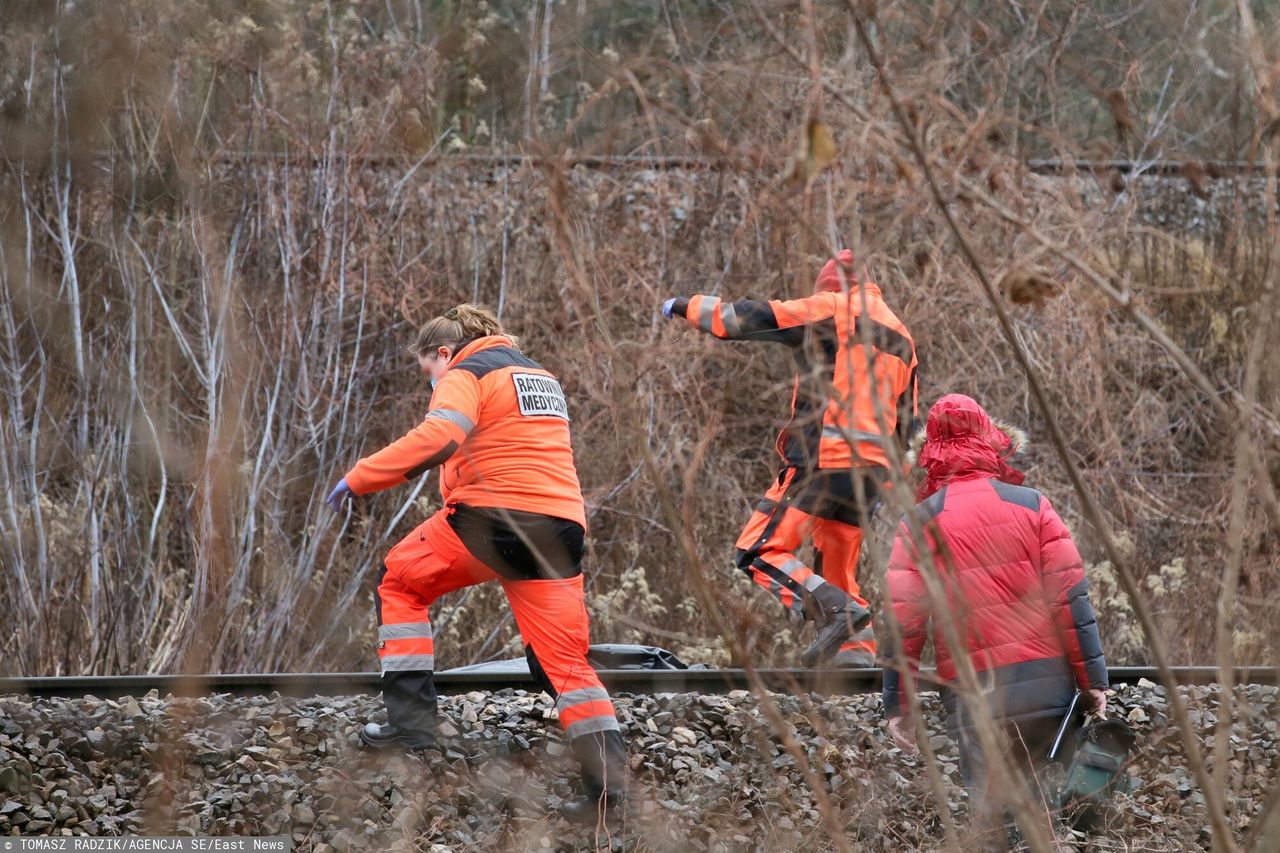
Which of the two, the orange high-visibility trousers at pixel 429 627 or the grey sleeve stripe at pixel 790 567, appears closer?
the orange high-visibility trousers at pixel 429 627

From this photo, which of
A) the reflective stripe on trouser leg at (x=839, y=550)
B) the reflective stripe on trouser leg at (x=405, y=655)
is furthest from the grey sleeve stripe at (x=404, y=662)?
the reflective stripe on trouser leg at (x=839, y=550)

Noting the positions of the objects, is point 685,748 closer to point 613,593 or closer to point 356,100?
point 613,593

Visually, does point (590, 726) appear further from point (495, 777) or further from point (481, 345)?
point (481, 345)

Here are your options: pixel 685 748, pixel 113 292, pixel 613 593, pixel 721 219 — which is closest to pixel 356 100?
pixel 113 292

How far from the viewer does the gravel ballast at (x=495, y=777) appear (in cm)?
546

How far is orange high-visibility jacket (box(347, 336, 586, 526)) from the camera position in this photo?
539cm

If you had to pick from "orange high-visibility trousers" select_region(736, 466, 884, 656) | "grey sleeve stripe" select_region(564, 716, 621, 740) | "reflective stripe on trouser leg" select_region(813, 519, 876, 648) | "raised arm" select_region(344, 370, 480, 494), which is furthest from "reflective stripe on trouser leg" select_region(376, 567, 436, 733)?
"reflective stripe on trouser leg" select_region(813, 519, 876, 648)

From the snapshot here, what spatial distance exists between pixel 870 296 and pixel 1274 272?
4688 mm

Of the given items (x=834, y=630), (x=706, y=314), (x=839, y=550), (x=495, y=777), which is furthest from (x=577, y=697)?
(x=839, y=550)

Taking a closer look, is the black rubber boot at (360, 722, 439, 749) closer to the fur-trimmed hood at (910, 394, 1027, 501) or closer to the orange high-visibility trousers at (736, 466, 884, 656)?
the orange high-visibility trousers at (736, 466, 884, 656)

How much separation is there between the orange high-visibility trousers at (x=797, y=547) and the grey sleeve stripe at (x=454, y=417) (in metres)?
Answer: 2.11

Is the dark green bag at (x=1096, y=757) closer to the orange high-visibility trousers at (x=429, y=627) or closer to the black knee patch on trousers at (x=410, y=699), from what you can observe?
the orange high-visibility trousers at (x=429, y=627)

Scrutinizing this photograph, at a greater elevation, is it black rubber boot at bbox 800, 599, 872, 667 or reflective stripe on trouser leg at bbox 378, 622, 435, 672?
reflective stripe on trouser leg at bbox 378, 622, 435, 672

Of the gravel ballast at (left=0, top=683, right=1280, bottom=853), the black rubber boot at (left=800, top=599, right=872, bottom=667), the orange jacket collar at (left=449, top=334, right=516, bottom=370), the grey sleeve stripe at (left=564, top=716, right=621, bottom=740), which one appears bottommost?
the gravel ballast at (left=0, top=683, right=1280, bottom=853)
